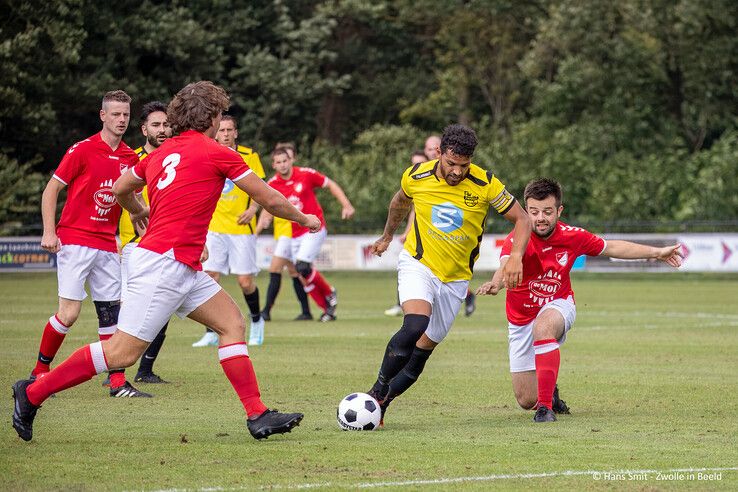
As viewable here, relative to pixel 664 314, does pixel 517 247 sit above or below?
above

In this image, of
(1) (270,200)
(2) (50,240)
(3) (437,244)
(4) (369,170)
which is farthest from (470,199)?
(4) (369,170)

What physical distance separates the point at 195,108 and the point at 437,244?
230 centimetres

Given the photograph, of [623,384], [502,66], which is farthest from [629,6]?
[623,384]

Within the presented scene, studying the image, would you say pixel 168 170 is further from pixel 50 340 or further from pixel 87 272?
pixel 50 340

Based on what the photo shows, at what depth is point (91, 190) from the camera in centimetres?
1073

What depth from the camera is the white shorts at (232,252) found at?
16.1 meters

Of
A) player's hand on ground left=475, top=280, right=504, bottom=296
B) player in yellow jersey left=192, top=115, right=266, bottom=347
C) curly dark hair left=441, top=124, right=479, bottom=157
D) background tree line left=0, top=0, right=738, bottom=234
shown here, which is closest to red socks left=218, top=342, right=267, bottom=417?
player's hand on ground left=475, top=280, right=504, bottom=296

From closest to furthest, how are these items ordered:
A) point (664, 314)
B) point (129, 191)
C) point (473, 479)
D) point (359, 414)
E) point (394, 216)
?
point (473, 479) < point (129, 191) < point (359, 414) < point (394, 216) < point (664, 314)

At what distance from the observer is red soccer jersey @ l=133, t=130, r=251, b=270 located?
7980mm

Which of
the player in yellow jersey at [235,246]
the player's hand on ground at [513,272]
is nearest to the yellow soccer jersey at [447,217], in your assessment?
the player's hand on ground at [513,272]

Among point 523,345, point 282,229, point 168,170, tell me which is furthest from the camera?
point 282,229

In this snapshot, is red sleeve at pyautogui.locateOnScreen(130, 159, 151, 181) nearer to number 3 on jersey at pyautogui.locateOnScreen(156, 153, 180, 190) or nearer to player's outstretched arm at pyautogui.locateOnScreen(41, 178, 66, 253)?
number 3 on jersey at pyautogui.locateOnScreen(156, 153, 180, 190)

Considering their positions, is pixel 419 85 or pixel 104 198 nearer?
pixel 104 198

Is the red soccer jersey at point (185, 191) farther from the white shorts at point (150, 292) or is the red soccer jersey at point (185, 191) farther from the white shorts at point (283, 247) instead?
the white shorts at point (283, 247)
